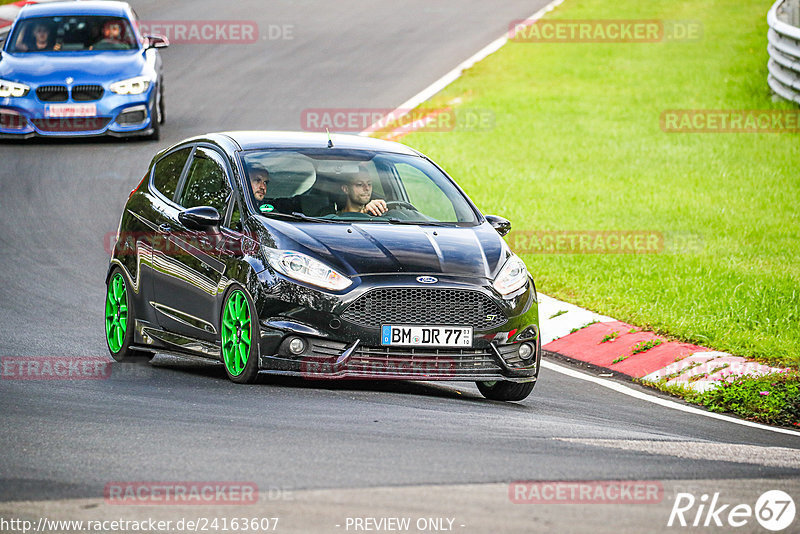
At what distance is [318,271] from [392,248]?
0.56 meters

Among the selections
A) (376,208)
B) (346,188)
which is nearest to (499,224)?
(376,208)

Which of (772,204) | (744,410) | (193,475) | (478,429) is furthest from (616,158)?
(193,475)

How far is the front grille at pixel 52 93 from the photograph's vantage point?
19.5 meters

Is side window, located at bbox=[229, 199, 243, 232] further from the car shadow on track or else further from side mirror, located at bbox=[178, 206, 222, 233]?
the car shadow on track

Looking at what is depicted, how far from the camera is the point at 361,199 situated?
32.2ft

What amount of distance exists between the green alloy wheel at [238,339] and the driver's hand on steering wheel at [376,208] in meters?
1.24

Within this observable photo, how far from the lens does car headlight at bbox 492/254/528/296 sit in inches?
356

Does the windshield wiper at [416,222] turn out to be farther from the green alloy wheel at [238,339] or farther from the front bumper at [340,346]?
the green alloy wheel at [238,339]

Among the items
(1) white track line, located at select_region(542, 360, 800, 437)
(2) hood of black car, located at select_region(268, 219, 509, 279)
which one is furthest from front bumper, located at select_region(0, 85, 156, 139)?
(2) hood of black car, located at select_region(268, 219, 509, 279)

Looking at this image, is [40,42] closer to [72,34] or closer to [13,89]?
[72,34]

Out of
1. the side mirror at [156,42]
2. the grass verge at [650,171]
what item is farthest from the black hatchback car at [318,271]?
the side mirror at [156,42]

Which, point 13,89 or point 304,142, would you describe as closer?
point 304,142

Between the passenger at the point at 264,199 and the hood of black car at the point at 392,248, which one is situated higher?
the passenger at the point at 264,199

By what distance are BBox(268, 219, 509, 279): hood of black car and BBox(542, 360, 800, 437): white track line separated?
1.67 metres
